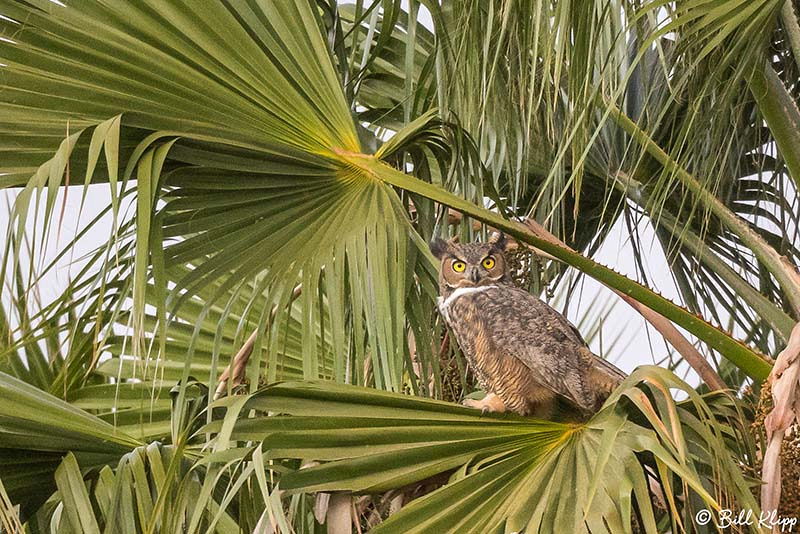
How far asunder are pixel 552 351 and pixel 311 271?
1.39ft

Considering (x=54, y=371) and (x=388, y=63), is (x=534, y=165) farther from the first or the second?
(x=54, y=371)

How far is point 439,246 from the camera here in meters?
1.95

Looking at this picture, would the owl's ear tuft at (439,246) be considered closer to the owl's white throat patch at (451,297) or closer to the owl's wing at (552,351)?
the owl's white throat patch at (451,297)

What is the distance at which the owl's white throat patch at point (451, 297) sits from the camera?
1848mm

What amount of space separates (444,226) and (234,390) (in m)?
0.49

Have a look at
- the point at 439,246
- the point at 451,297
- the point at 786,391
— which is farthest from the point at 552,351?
the point at 786,391

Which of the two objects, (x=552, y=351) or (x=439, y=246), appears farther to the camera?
(x=439, y=246)

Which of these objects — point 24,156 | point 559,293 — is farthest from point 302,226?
point 559,293

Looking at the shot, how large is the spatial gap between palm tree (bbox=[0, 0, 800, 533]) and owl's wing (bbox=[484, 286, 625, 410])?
0.12 m

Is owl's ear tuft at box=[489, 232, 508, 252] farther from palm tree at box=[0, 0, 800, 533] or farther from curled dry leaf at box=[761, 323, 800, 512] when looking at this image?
curled dry leaf at box=[761, 323, 800, 512]

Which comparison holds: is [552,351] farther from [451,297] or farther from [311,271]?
[311,271]

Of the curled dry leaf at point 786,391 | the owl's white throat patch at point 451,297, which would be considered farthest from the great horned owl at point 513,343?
the curled dry leaf at point 786,391

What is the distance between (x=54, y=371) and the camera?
2.04 metres

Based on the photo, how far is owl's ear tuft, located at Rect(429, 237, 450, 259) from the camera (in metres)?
1.94
